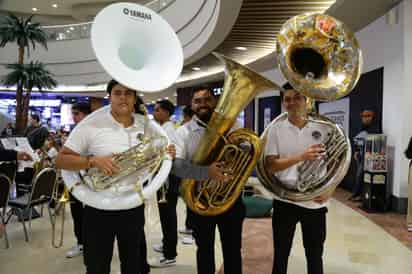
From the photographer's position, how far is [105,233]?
1675mm

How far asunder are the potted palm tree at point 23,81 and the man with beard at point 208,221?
624 cm

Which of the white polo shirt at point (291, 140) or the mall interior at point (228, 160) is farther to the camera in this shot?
the white polo shirt at point (291, 140)

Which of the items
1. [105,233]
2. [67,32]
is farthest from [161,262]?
[67,32]

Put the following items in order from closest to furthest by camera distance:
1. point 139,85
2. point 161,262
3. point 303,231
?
point 139,85 → point 303,231 → point 161,262

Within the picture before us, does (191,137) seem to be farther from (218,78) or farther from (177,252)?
(218,78)

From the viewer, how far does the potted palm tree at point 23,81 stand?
7.22 meters

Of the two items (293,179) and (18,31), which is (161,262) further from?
(18,31)

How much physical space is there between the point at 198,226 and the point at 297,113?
34.3 inches

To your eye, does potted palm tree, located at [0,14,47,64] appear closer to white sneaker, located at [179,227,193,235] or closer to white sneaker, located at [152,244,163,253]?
white sneaker, located at [179,227,193,235]

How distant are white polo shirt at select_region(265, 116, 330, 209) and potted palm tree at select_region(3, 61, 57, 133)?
21.5 feet

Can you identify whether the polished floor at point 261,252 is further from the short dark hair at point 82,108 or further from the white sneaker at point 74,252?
the short dark hair at point 82,108

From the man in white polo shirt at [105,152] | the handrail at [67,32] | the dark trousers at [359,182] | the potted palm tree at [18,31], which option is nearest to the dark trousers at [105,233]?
the man in white polo shirt at [105,152]

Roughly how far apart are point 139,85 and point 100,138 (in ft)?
1.26

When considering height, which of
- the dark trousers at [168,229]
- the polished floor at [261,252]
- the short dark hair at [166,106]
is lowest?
the polished floor at [261,252]
